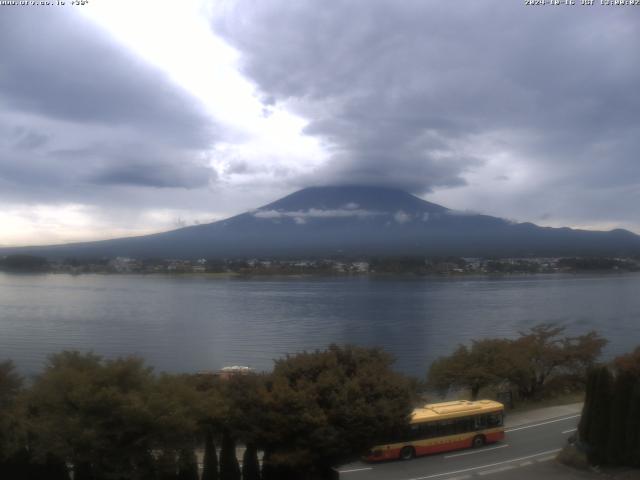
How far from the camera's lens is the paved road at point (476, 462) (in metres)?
7.10

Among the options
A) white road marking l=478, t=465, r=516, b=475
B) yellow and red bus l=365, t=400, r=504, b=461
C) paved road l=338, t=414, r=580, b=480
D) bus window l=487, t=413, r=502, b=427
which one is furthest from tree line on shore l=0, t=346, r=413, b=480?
bus window l=487, t=413, r=502, b=427

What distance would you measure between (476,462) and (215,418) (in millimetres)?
3449

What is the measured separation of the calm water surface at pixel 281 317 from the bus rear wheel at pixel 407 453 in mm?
9993

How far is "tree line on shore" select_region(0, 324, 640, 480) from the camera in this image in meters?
5.67

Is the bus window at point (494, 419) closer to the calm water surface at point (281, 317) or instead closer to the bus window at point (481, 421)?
the bus window at point (481, 421)

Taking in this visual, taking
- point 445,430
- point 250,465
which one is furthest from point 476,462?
point 250,465

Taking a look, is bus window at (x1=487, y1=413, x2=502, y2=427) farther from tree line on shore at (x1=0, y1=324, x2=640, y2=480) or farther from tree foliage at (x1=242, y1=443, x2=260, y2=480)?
tree foliage at (x1=242, y1=443, x2=260, y2=480)

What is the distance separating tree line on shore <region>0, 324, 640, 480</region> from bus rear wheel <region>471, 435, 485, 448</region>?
4.81ft

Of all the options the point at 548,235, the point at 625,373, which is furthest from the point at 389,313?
the point at 548,235

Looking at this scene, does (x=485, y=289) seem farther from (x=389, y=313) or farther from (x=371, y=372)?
(x=371, y=372)

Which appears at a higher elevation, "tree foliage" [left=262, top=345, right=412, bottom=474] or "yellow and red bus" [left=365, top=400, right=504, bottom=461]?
"tree foliage" [left=262, top=345, right=412, bottom=474]

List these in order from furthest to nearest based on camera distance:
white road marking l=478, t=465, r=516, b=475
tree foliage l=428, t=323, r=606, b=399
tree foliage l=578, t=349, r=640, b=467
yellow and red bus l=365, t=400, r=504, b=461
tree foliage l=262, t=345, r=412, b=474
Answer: tree foliage l=428, t=323, r=606, b=399
yellow and red bus l=365, t=400, r=504, b=461
white road marking l=478, t=465, r=516, b=475
tree foliage l=578, t=349, r=640, b=467
tree foliage l=262, t=345, r=412, b=474

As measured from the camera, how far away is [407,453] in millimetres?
7695

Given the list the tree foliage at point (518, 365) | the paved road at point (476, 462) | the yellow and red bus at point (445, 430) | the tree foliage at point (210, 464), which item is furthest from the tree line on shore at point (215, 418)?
the tree foliage at point (518, 365)
